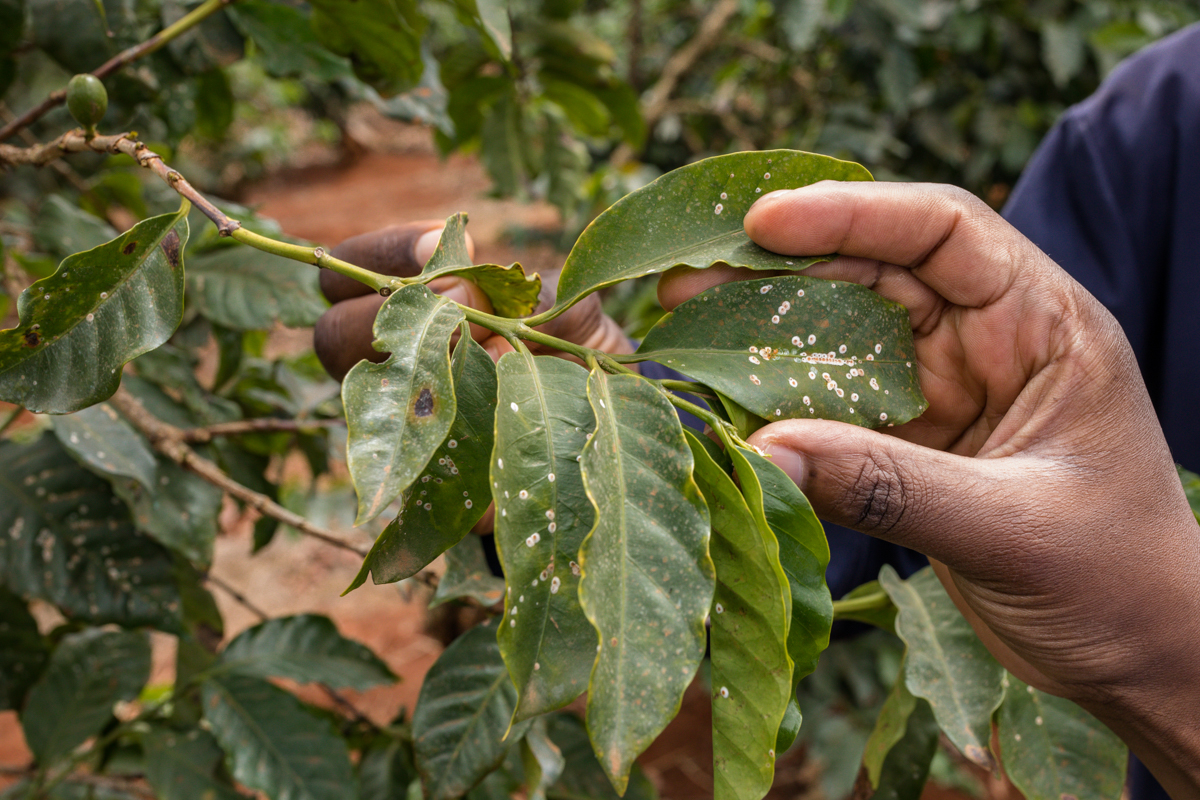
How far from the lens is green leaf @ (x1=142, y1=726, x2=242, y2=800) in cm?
93

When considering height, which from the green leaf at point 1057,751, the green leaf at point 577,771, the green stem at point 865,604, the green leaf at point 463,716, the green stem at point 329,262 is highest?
the green stem at point 329,262

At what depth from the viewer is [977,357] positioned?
0.68 meters

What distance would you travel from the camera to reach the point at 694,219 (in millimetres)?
592

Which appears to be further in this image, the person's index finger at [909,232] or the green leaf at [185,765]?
the green leaf at [185,765]

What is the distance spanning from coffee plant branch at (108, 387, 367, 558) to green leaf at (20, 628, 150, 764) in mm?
355

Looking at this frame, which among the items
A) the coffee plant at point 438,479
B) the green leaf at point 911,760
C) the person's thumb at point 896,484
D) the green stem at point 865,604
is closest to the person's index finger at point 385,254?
the coffee plant at point 438,479

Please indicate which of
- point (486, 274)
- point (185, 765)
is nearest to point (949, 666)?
point (486, 274)

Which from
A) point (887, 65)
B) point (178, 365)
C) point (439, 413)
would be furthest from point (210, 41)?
point (887, 65)

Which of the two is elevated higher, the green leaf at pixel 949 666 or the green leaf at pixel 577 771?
the green leaf at pixel 949 666

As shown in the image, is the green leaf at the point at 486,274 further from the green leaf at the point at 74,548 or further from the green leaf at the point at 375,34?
the green leaf at the point at 74,548

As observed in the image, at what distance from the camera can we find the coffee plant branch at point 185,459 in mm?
817

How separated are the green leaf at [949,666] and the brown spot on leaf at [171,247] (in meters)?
0.70

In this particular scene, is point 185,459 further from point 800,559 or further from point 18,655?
point 800,559

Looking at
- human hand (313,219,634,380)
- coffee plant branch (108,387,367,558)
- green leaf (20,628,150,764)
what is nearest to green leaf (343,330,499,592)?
human hand (313,219,634,380)
